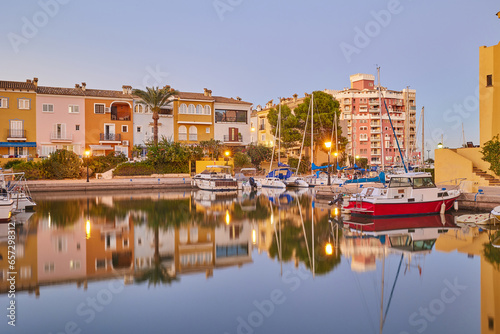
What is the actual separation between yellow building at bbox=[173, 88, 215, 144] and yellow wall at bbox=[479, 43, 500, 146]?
3380 cm

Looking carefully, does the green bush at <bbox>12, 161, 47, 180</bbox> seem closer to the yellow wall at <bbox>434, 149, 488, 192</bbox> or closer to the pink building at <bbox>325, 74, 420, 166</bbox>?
the yellow wall at <bbox>434, 149, 488, 192</bbox>

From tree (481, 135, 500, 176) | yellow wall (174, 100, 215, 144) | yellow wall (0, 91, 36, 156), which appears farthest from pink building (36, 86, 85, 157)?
tree (481, 135, 500, 176)

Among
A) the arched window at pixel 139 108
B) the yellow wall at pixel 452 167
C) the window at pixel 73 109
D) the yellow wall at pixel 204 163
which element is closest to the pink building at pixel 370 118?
the yellow wall at pixel 204 163

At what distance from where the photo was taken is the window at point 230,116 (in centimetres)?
5616

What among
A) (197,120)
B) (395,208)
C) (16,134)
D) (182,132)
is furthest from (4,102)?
(395,208)

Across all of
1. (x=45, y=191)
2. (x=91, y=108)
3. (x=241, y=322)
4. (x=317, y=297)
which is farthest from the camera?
(x=91, y=108)

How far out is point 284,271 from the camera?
1138cm

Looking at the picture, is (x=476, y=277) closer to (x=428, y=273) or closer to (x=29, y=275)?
(x=428, y=273)

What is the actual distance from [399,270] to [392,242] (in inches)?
136

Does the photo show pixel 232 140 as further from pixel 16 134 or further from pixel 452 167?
pixel 452 167

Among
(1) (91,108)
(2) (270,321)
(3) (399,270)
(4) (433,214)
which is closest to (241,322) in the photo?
(2) (270,321)

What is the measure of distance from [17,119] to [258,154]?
26.8 m

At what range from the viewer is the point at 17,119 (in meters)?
46.2

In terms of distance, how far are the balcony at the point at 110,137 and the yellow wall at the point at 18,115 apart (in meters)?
6.92
